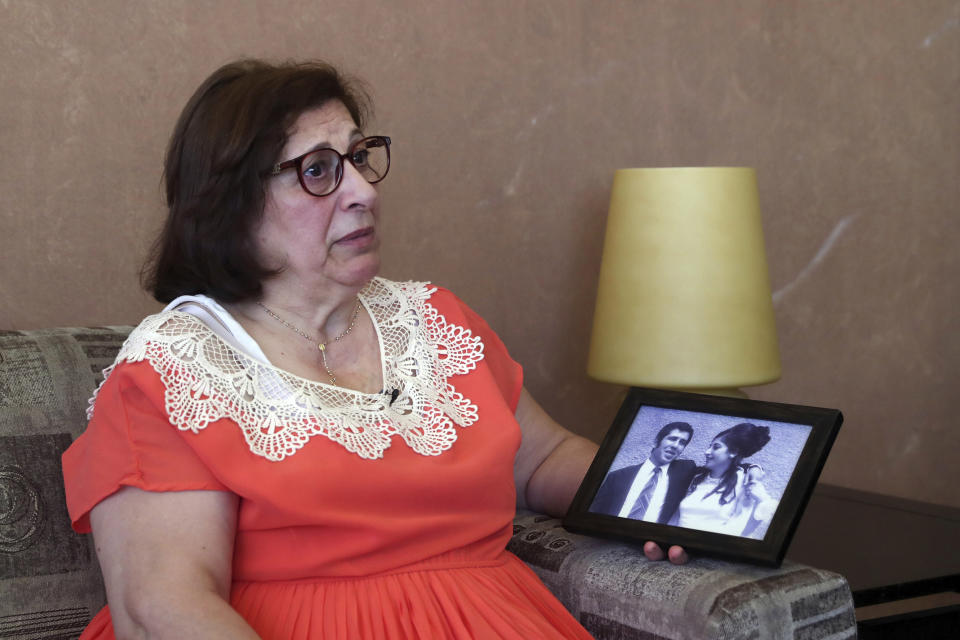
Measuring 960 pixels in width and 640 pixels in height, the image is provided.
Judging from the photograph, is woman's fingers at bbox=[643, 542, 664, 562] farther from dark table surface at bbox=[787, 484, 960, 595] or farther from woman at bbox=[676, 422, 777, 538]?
dark table surface at bbox=[787, 484, 960, 595]

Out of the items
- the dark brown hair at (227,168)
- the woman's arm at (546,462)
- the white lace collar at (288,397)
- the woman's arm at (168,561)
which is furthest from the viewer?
the woman's arm at (546,462)

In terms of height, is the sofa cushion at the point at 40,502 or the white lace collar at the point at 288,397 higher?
the white lace collar at the point at 288,397

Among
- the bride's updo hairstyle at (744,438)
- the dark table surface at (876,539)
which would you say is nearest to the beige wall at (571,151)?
the dark table surface at (876,539)

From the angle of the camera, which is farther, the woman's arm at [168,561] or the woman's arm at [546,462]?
the woman's arm at [546,462]

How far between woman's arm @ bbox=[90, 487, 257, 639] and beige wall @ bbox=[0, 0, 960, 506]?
0.64 meters

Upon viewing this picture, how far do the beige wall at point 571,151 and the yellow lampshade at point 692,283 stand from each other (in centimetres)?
36

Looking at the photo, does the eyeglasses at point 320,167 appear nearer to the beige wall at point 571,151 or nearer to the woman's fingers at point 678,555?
the beige wall at point 571,151

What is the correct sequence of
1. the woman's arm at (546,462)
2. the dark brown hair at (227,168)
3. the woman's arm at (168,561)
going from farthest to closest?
the woman's arm at (546,462), the dark brown hair at (227,168), the woman's arm at (168,561)

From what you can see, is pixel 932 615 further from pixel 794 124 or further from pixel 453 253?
pixel 794 124

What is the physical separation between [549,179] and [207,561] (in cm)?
135

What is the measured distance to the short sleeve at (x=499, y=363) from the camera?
1587 millimetres

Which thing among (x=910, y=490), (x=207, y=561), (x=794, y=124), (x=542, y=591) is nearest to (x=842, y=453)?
(x=910, y=490)

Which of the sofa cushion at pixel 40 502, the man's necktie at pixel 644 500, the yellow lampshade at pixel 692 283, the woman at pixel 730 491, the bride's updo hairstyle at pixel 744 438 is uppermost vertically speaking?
the yellow lampshade at pixel 692 283

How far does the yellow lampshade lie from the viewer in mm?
1912
